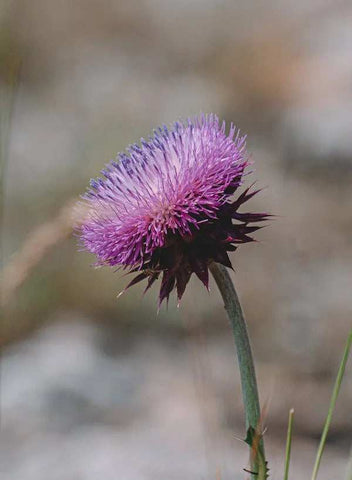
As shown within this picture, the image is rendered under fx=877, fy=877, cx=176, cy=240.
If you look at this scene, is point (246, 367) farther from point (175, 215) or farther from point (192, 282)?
point (192, 282)

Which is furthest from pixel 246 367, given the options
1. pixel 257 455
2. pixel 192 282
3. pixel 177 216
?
pixel 192 282

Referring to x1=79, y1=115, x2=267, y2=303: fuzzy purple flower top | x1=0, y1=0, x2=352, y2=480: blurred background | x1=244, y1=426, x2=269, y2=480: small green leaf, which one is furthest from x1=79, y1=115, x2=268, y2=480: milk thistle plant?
x1=0, y1=0, x2=352, y2=480: blurred background

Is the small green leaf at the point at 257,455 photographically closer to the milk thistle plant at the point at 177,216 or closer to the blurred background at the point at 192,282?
the milk thistle plant at the point at 177,216

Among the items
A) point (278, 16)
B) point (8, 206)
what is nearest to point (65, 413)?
point (8, 206)

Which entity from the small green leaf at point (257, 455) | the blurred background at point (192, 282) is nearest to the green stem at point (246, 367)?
the small green leaf at point (257, 455)

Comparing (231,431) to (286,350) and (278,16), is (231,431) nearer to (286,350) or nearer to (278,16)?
(286,350)

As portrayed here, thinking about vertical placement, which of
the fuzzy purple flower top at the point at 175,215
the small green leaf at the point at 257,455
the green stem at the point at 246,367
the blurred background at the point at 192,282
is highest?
the blurred background at the point at 192,282

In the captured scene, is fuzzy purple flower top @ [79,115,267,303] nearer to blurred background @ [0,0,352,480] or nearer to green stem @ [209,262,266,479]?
green stem @ [209,262,266,479]
